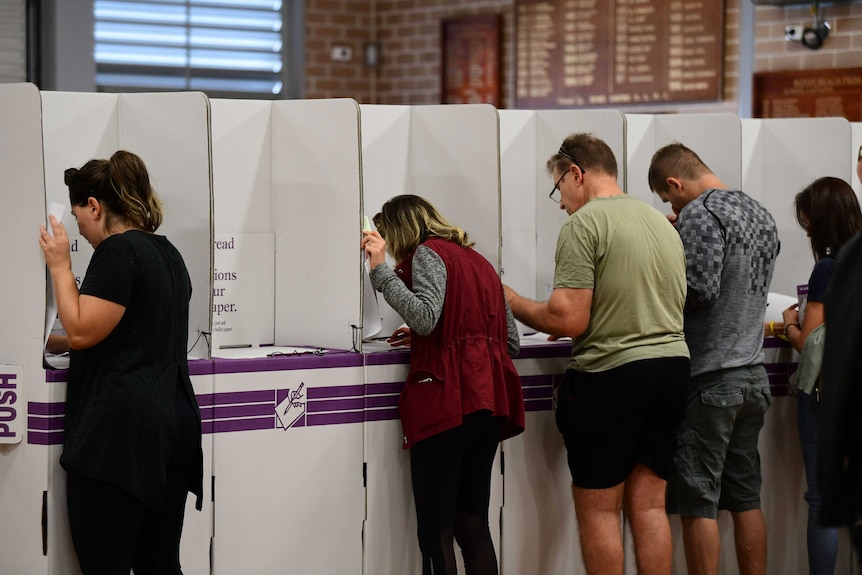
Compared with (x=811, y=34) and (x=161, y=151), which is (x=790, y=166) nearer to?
(x=811, y=34)

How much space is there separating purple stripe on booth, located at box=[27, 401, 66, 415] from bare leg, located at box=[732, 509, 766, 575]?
1975mm

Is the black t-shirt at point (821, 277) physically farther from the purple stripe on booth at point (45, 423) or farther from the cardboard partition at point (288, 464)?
the purple stripe on booth at point (45, 423)

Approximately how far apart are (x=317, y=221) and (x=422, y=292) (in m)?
0.55

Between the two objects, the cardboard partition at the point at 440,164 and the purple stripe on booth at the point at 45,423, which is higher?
the cardboard partition at the point at 440,164

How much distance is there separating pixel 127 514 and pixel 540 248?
1.78m

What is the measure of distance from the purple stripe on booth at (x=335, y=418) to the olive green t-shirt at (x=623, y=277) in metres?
0.69

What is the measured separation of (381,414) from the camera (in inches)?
125

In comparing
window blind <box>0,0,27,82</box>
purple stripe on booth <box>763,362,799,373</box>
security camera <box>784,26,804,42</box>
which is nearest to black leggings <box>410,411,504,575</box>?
purple stripe on booth <box>763,362,799,373</box>

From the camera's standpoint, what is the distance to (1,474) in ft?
9.34

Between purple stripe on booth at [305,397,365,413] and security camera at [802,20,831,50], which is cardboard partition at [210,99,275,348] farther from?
security camera at [802,20,831,50]

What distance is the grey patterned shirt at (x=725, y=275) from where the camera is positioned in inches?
121

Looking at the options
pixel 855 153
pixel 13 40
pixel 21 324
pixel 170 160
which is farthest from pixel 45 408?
pixel 13 40

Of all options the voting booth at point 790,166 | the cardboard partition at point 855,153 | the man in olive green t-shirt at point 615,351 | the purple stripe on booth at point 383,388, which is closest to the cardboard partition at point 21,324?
the purple stripe on booth at point 383,388

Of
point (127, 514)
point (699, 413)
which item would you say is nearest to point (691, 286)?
point (699, 413)
